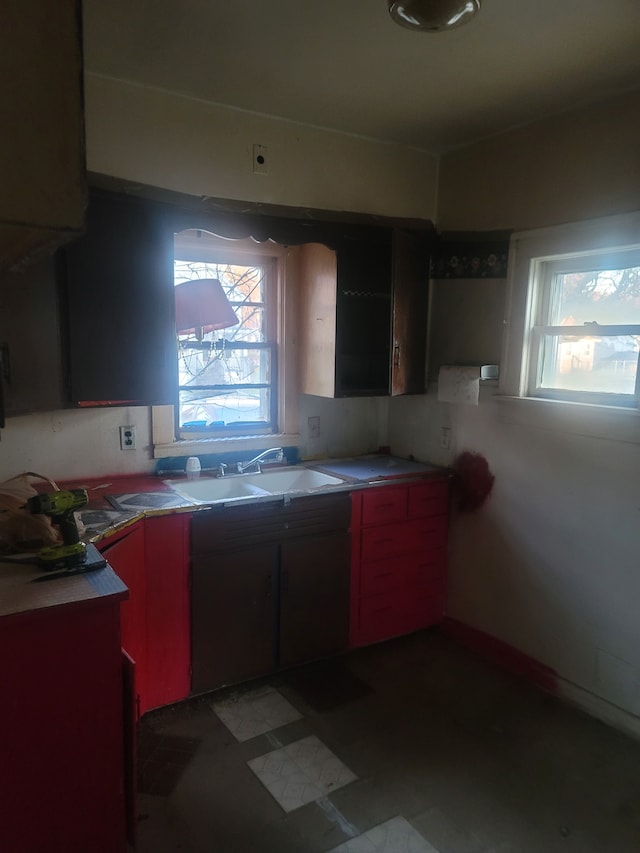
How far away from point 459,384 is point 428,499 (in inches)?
25.1

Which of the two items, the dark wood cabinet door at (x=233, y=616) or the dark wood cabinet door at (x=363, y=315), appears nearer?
the dark wood cabinet door at (x=233, y=616)

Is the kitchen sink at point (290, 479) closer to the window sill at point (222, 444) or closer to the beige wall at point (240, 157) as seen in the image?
the window sill at point (222, 444)

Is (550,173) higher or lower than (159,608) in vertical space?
higher

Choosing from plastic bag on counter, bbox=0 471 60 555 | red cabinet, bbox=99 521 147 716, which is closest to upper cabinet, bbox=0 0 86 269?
plastic bag on counter, bbox=0 471 60 555

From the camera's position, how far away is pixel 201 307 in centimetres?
289

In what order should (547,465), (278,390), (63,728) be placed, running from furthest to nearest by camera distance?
(278,390) → (547,465) → (63,728)

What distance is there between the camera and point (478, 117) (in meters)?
2.66

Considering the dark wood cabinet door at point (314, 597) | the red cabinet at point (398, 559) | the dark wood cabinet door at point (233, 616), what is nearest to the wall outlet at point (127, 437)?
the dark wood cabinet door at point (233, 616)

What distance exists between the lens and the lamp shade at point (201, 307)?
285 centimetres

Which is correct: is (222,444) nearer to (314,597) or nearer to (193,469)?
(193,469)

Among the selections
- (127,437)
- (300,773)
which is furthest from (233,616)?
(127,437)

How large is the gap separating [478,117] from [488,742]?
2.74 meters

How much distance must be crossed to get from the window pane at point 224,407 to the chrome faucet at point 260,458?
189 millimetres

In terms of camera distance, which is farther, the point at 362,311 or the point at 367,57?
the point at 362,311
